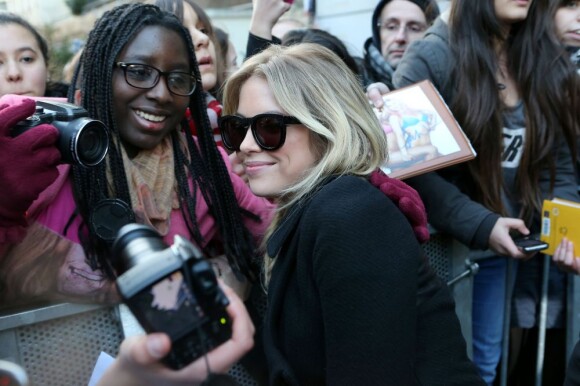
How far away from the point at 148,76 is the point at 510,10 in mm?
1698

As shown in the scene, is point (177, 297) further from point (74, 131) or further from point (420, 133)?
point (420, 133)

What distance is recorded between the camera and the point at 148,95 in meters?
1.95

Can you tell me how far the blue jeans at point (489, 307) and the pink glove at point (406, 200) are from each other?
1.16 m

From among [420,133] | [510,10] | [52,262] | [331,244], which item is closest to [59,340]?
[52,262]

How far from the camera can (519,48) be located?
2.82m

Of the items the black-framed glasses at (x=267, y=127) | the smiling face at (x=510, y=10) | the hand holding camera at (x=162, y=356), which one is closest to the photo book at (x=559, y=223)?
the smiling face at (x=510, y=10)

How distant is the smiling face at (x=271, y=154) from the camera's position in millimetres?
1740

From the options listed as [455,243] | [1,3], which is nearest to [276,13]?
[455,243]

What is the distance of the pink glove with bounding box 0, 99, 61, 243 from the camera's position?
1.54 meters

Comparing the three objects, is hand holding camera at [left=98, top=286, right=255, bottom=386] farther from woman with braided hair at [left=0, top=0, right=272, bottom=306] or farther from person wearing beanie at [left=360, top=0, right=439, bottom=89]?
person wearing beanie at [left=360, top=0, right=439, bottom=89]

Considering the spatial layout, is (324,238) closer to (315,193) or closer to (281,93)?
→ (315,193)

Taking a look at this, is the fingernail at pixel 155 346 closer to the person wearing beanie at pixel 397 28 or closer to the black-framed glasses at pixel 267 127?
the black-framed glasses at pixel 267 127

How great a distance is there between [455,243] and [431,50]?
0.86 m

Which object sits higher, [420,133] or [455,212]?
[420,133]
